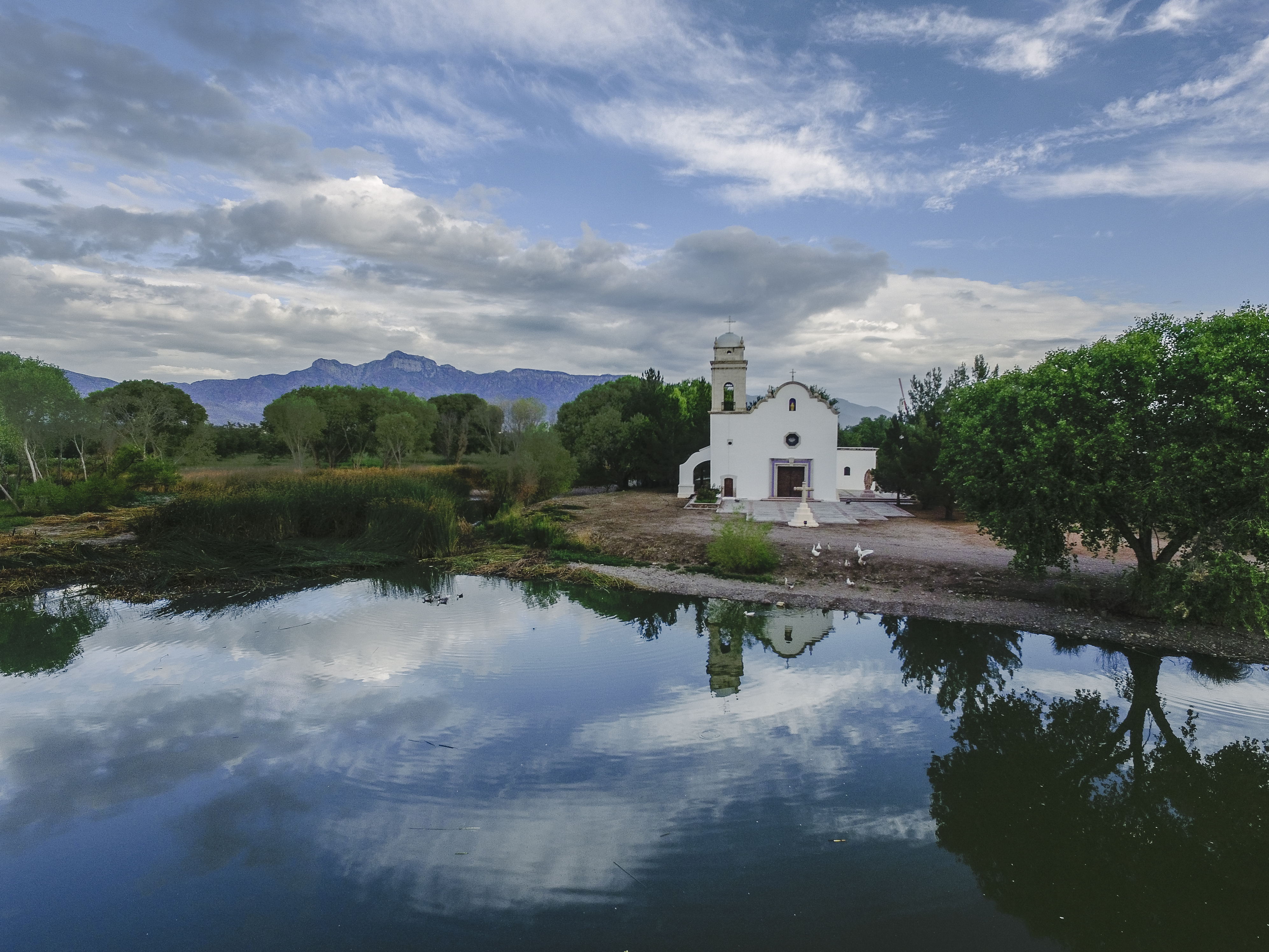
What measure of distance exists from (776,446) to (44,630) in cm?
2135

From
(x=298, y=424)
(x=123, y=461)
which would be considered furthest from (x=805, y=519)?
(x=298, y=424)

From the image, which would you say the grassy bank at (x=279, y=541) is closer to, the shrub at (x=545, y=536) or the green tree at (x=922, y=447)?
the shrub at (x=545, y=536)

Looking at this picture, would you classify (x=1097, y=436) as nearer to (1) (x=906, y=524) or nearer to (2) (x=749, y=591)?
(2) (x=749, y=591)

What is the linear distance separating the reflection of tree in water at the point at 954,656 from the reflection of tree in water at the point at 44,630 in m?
12.3

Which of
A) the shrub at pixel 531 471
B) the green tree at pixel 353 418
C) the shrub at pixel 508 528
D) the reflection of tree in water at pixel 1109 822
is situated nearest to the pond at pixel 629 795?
the reflection of tree in water at pixel 1109 822

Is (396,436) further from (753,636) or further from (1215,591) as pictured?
(1215,591)

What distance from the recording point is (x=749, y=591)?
1255cm

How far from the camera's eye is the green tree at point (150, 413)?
32.3 metres

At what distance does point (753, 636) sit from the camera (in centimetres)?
1037

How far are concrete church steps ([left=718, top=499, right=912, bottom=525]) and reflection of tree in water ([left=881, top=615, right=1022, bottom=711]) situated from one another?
749cm

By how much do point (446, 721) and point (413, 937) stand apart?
3.22 m

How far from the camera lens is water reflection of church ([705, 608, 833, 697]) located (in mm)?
8797

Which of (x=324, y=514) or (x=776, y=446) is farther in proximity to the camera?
(x=776, y=446)

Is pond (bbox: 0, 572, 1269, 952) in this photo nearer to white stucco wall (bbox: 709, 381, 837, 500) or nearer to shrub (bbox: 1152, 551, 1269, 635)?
shrub (bbox: 1152, 551, 1269, 635)
